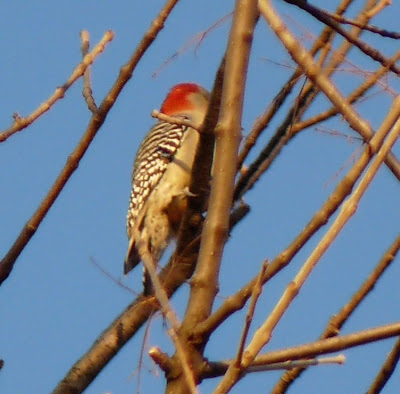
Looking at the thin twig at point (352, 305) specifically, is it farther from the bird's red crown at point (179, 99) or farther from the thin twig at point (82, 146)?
the bird's red crown at point (179, 99)

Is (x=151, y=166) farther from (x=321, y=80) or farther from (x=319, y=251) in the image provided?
(x=319, y=251)

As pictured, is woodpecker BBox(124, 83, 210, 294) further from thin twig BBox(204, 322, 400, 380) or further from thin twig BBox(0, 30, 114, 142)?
thin twig BBox(204, 322, 400, 380)

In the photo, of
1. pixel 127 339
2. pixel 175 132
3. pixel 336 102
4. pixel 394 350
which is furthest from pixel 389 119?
pixel 175 132

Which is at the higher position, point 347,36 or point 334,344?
point 347,36

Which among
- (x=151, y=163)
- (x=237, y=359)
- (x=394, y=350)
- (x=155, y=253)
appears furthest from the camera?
(x=151, y=163)

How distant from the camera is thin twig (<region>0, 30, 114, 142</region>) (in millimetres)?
2563

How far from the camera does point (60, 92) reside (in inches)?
106

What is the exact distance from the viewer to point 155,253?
625 centimetres

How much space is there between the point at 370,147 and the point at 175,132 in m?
5.08

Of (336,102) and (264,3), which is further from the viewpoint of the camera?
(264,3)

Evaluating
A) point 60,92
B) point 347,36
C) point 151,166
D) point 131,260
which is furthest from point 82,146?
point 151,166

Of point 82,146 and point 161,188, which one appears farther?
point 161,188

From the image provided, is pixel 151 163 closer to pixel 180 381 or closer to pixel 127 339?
pixel 127 339

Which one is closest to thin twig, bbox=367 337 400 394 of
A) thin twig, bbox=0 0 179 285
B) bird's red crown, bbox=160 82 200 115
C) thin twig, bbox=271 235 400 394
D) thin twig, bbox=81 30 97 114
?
thin twig, bbox=271 235 400 394
